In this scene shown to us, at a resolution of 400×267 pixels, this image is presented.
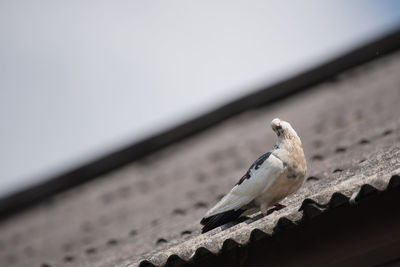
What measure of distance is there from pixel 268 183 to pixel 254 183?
2.3 inches

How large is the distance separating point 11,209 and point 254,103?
2965 millimetres

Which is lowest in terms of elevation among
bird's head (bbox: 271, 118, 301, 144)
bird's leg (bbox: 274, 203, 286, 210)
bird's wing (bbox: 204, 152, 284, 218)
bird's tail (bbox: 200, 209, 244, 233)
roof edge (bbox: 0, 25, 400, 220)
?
bird's leg (bbox: 274, 203, 286, 210)

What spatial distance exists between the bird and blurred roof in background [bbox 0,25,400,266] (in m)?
0.07

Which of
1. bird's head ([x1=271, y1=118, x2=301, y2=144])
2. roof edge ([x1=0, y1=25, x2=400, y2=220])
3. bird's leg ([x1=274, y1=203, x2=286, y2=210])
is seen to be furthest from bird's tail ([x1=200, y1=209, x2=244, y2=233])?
roof edge ([x1=0, y1=25, x2=400, y2=220])

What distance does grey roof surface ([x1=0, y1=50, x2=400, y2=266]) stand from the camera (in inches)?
117

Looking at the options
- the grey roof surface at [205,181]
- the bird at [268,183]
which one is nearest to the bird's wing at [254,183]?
the bird at [268,183]

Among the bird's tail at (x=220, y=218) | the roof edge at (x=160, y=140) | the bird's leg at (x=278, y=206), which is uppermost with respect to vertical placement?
the roof edge at (x=160, y=140)

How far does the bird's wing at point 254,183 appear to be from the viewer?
271cm

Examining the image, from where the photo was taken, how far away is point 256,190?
2729mm

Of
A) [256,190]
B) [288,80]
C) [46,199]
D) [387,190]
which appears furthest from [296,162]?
[46,199]

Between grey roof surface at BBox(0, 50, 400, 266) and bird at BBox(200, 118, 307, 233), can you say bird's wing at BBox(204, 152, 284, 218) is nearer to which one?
bird at BBox(200, 118, 307, 233)

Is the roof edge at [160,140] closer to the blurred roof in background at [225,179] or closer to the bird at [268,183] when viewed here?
the blurred roof in background at [225,179]

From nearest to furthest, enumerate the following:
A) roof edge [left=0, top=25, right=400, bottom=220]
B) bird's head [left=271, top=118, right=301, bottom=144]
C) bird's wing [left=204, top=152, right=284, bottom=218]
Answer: bird's wing [left=204, top=152, right=284, bottom=218], bird's head [left=271, top=118, right=301, bottom=144], roof edge [left=0, top=25, right=400, bottom=220]

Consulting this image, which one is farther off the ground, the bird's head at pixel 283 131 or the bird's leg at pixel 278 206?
the bird's head at pixel 283 131
